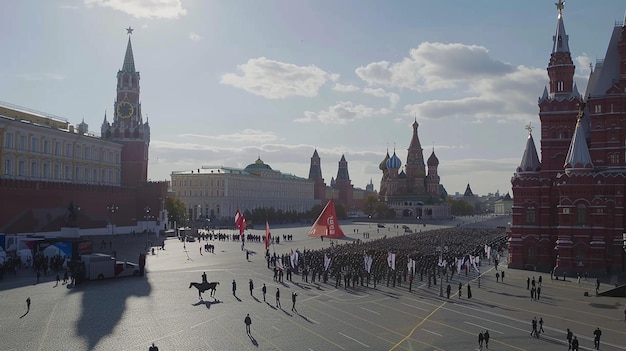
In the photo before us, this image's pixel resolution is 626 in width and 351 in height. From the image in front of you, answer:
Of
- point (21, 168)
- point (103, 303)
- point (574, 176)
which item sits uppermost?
point (21, 168)

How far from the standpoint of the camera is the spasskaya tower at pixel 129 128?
78.6 m

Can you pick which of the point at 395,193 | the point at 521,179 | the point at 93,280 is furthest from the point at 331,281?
the point at 395,193

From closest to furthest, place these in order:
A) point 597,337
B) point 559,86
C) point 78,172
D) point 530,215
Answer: point 597,337 < point 530,215 < point 559,86 < point 78,172

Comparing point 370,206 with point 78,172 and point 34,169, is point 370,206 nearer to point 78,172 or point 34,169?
point 78,172

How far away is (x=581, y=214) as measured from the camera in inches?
1658

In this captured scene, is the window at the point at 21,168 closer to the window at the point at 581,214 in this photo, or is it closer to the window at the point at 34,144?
the window at the point at 34,144

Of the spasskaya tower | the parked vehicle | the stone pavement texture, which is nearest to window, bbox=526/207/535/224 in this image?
the stone pavement texture

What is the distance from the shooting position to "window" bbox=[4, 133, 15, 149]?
2206 inches

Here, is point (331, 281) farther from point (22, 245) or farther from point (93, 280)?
point (22, 245)

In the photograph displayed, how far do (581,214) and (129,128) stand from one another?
58.0m

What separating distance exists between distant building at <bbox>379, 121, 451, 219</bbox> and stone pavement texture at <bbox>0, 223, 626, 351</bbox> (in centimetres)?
10713

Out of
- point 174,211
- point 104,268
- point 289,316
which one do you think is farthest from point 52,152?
point 289,316

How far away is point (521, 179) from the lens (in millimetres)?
46688

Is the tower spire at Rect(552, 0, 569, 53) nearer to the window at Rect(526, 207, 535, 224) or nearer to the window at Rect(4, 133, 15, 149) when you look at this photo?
the window at Rect(526, 207, 535, 224)
